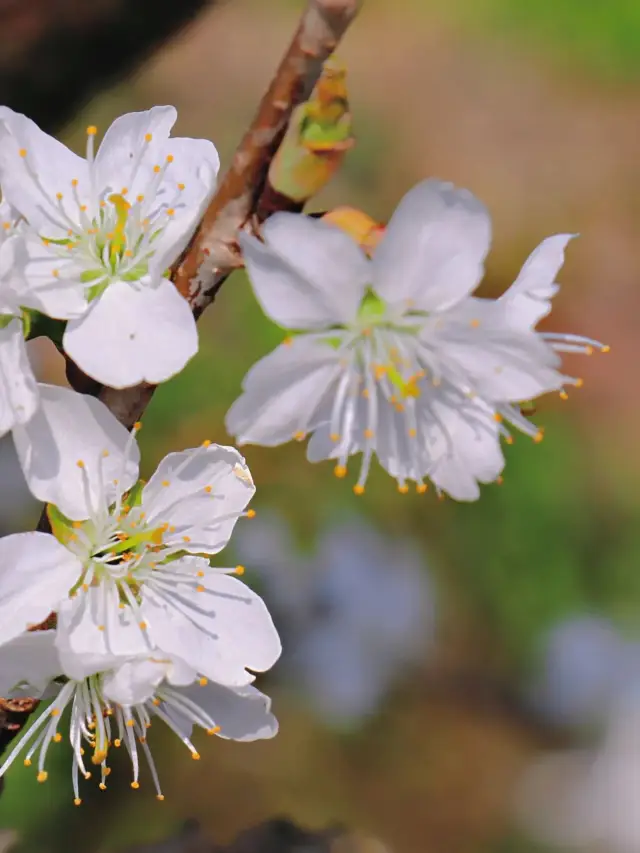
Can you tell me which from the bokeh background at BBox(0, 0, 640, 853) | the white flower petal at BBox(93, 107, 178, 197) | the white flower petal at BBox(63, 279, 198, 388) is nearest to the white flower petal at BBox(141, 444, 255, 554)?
the white flower petal at BBox(63, 279, 198, 388)

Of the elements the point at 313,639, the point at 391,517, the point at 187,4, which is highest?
the point at 187,4

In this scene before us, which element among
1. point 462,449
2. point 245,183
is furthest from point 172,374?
point 462,449

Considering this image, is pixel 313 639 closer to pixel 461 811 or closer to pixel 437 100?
pixel 461 811

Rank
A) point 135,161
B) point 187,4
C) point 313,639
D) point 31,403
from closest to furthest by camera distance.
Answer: point 31,403
point 135,161
point 313,639
point 187,4

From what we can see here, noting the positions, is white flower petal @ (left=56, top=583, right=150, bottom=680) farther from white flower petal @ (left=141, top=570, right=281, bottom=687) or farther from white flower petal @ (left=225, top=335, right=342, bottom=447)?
white flower petal @ (left=225, top=335, right=342, bottom=447)

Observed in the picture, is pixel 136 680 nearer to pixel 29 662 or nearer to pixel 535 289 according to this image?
pixel 29 662

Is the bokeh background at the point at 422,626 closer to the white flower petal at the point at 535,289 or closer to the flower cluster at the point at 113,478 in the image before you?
the flower cluster at the point at 113,478

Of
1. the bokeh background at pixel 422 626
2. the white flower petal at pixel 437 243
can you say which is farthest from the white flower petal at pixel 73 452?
the bokeh background at pixel 422 626

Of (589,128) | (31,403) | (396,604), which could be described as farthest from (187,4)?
(31,403)
